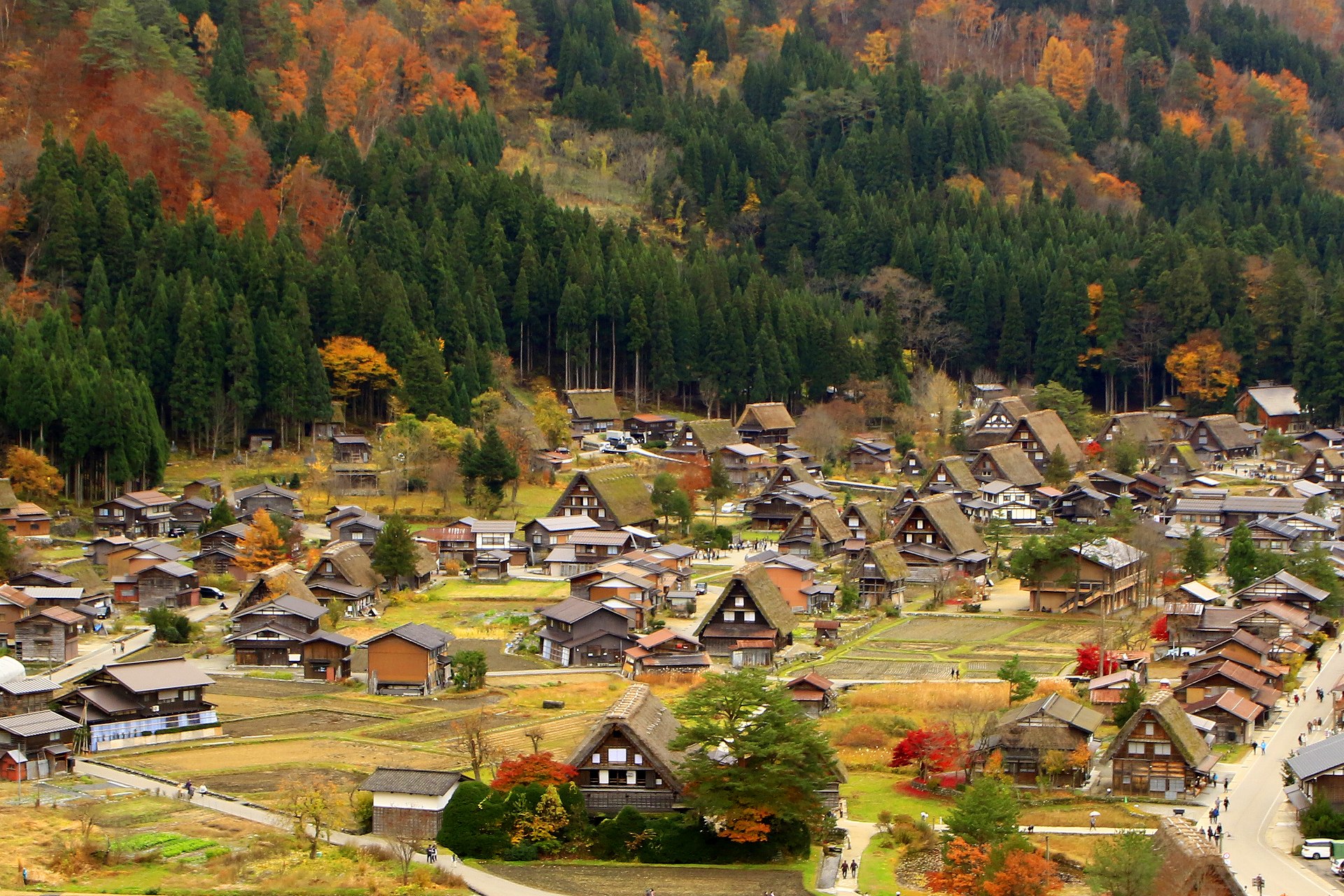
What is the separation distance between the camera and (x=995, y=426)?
239 ft

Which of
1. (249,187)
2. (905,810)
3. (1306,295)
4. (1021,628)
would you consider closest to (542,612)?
(1021,628)

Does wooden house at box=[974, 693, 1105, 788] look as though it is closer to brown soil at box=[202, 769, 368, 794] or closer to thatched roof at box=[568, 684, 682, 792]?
thatched roof at box=[568, 684, 682, 792]

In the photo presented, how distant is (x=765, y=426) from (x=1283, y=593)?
29.4m

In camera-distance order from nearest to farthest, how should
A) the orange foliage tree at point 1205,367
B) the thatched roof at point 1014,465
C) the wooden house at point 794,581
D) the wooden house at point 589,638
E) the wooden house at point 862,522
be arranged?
the wooden house at point 589,638, the wooden house at point 794,581, the wooden house at point 862,522, the thatched roof at point 1014,465, the orange foliage tree at point 1205,367

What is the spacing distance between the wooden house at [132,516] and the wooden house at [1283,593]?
33384mm

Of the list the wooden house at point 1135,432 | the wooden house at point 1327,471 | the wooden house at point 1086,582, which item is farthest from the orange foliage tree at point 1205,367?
the wooden house at point 1086,582

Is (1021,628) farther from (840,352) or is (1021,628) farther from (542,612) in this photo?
(840,352)

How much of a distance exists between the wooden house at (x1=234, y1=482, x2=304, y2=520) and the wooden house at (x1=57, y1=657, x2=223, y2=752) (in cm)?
2068

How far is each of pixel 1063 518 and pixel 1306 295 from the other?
85.0ft

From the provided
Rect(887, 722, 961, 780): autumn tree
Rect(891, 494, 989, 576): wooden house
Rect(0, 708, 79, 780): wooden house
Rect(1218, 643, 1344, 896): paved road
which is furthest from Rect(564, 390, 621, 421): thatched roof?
Rect(887, 722, 961, 780): autumn tree

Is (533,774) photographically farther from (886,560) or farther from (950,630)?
(886,560)

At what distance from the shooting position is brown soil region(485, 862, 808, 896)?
27281mm

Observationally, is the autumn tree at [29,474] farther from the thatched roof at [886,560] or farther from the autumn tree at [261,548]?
the thatched roof at [886,560]

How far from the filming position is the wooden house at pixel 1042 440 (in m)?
70.1
